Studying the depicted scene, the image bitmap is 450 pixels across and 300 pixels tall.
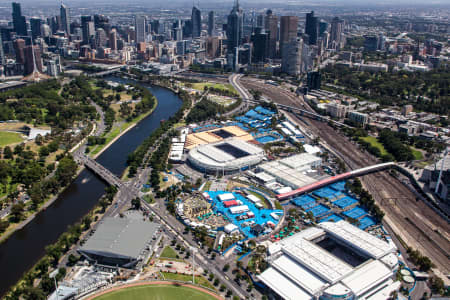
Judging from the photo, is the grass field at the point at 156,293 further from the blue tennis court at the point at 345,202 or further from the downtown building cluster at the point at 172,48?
the downtown building cluster at the point at 172,48

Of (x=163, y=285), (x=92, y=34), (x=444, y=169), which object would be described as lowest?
(x=163, y=285)

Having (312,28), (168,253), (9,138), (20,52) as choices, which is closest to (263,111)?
(9,138)

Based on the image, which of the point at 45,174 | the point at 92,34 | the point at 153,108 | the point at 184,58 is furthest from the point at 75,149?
the point at 92,34

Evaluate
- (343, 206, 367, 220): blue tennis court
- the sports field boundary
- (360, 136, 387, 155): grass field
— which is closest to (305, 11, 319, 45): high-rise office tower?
(360, 136, 387, 155): grass field

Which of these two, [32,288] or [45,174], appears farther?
[45,174]

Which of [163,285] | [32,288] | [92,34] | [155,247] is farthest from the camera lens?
[92,34]

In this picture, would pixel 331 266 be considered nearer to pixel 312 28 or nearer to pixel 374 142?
pixel 374 142

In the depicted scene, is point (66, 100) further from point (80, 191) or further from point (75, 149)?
point (80, 191)
